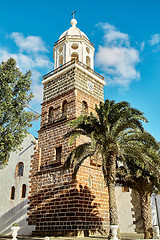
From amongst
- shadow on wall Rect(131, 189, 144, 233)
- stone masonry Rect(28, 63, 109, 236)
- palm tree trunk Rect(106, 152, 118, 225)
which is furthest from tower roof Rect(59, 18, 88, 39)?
shadow on wall Rect(131, 189, 144, 233)

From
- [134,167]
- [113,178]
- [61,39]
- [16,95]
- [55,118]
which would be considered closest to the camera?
[113,178]

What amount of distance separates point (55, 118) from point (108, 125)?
27.3 ft

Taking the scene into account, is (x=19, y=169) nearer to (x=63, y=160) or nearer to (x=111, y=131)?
(x=63, y=160)

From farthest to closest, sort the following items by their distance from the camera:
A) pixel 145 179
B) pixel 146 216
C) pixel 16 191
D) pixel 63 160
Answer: pixel 16 191
pixel 63 160
pixel 145 179
pixel 146 216

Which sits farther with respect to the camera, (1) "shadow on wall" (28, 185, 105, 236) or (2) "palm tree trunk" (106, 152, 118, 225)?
(1) "shadow on wall" (28, 185, 105, 236)

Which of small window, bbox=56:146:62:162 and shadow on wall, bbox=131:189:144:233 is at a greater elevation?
small window, bbox=56:146:62:162

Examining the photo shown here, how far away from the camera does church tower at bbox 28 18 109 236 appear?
55.0ft

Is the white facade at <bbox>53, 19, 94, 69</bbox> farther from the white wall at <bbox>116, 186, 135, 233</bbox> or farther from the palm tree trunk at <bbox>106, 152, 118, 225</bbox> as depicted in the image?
the white wall at <bbox>116, 186, 135, 233</bbox>

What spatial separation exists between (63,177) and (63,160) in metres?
1.32

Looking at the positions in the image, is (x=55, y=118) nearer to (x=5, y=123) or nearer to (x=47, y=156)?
(x=47, y=156)

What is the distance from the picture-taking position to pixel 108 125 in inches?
537

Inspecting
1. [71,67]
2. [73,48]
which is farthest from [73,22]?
[71,67]

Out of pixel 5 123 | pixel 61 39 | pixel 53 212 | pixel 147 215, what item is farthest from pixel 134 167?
pixel 61 39

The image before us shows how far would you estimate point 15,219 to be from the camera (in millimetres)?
20375
